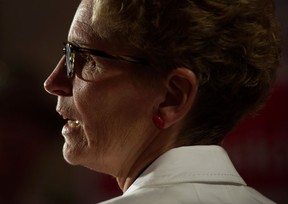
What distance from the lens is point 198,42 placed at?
113cm

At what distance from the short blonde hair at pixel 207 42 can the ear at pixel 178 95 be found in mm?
13

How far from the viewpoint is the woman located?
113 centimetres

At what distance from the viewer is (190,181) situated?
3.74 ft

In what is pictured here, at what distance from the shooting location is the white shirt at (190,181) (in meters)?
1.10

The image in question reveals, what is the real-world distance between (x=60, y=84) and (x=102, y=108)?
0.36 ft

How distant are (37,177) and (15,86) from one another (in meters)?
0.47

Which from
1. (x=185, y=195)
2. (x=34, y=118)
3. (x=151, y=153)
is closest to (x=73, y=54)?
(x=151, y=153)

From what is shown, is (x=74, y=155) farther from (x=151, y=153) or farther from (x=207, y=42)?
(x=207, y=42)

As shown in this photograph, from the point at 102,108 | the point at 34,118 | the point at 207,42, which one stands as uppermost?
the point at 207,42

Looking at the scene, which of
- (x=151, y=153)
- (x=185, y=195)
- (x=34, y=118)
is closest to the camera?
(x=185, y=195)

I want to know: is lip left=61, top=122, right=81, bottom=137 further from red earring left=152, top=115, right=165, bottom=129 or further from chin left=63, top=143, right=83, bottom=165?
red earring left=152, top=115, right=165, bottom=129

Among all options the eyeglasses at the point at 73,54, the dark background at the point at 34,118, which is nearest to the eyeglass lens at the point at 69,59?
the eyeglasses at the point at 73,54

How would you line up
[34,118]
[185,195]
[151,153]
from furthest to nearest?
[34,118], [151,153], [185,195]

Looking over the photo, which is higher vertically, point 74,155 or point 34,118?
point 74,155
